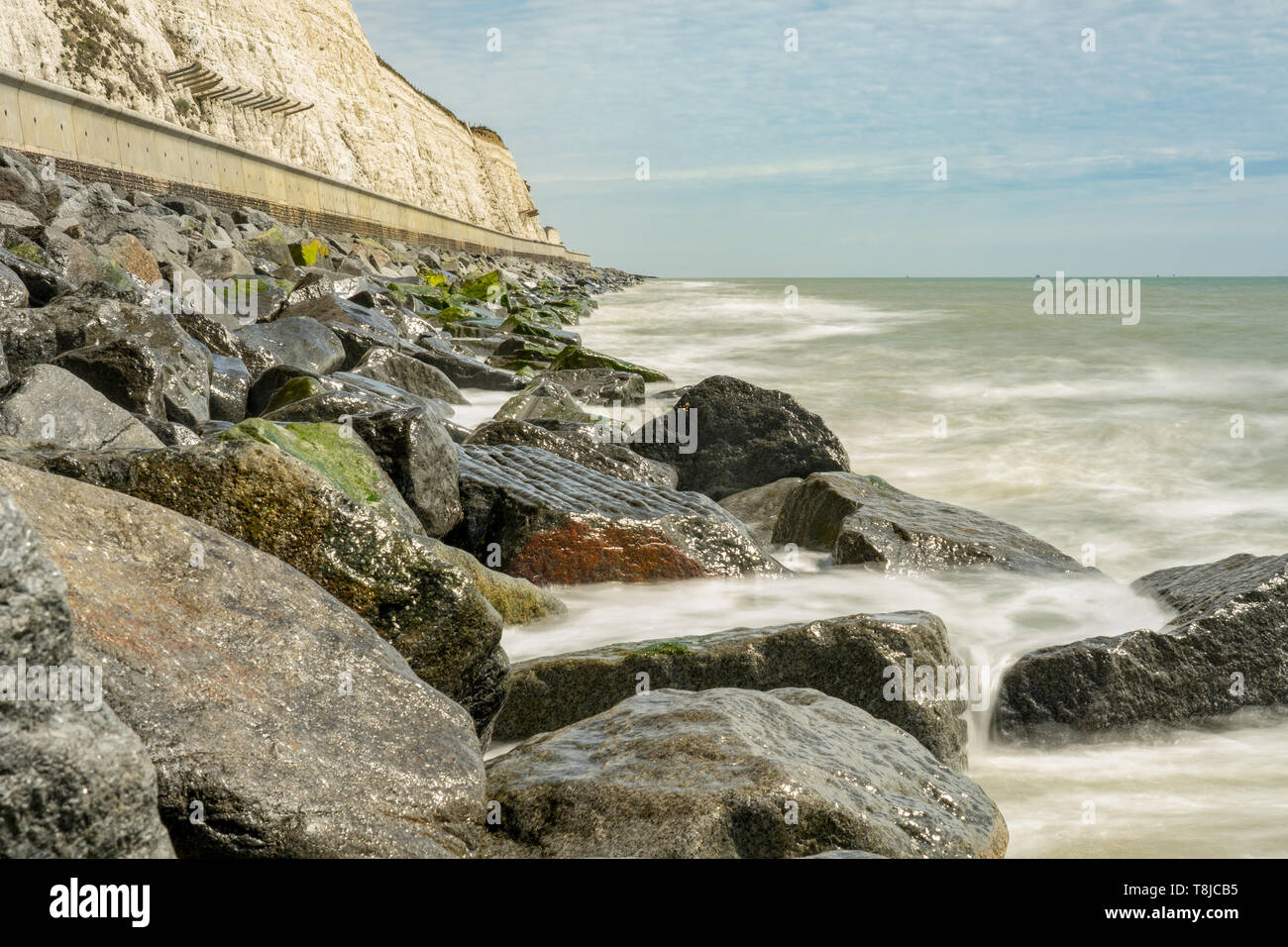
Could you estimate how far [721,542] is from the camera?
5703mm

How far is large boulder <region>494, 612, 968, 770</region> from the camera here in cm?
367

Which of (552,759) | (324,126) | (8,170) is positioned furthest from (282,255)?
(324,126)

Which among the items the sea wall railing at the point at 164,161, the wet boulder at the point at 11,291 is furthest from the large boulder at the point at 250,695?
the sea wall railing at the point at 164,161

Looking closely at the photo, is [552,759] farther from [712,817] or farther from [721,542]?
[721,542]

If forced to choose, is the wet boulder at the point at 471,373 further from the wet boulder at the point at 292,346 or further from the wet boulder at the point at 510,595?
the wet boulder at the point at 510,595

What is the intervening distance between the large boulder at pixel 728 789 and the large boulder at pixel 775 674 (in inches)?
20.8

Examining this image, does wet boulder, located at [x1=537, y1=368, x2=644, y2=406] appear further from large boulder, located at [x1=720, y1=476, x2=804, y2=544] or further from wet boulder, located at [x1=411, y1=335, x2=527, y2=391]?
large boulder, located at [x1=720, y1=476, x2=804, y2=544]

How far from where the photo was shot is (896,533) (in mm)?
6051

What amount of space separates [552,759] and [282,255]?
1568 cm

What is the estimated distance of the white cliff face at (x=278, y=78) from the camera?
19969 millimetres

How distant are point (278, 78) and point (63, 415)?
1246 inches

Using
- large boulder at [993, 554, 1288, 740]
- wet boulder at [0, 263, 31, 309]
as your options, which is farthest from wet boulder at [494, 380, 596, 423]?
large boulder at [993, 554, 1288, 740]

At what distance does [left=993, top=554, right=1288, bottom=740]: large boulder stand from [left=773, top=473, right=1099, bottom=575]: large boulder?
1609mm

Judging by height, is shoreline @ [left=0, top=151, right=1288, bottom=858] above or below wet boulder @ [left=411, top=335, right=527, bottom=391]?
below
